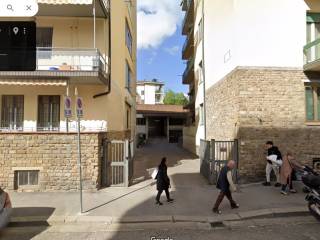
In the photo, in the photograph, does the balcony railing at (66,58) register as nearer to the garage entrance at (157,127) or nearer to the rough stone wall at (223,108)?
the rough stone wall at (223,108)

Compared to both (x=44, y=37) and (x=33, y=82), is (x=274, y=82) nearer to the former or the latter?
(x=33, y=82)

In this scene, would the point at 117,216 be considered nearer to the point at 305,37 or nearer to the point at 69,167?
the point at 69,167

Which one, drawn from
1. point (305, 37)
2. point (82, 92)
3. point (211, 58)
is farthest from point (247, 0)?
point (82, 92)

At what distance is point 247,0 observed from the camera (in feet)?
37.2

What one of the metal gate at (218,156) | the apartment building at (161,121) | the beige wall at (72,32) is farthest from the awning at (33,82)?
the apartment building at (161,121)

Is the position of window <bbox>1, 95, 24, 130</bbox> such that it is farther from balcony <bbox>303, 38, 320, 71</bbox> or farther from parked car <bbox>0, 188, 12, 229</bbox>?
balcony <bbox>303, 38, 320, 71</bbox>

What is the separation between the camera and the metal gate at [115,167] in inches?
419

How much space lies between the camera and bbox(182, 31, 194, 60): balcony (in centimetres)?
2511

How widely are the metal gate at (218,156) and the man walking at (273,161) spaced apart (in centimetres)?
115

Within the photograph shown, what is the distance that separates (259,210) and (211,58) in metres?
10.4

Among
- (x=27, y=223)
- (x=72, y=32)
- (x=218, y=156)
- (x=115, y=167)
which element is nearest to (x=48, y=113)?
(x=72, y=32)

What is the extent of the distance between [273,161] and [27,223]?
7.91 meters

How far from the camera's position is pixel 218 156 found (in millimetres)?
11570

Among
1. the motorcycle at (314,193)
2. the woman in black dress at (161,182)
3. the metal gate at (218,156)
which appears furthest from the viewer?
the metal gate at (218,156)
